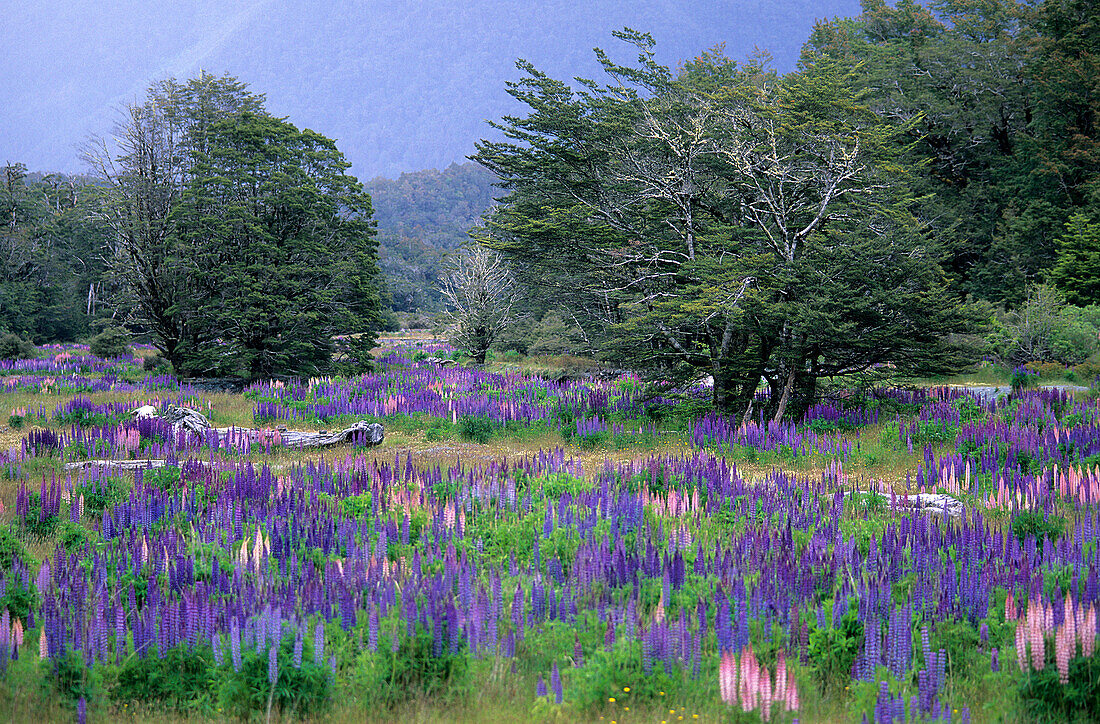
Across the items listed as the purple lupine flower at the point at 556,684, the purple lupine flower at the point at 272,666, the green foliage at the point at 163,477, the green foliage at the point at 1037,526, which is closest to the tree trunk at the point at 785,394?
the green foliage at the point at 1037,526

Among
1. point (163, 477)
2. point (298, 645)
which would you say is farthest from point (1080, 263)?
point (298, 645)

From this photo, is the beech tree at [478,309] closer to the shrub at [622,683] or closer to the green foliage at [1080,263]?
the green foliage at [1080,263]

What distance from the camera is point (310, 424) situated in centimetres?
1416

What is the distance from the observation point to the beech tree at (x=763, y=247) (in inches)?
449

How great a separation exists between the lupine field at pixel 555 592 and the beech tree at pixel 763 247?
3046 mm

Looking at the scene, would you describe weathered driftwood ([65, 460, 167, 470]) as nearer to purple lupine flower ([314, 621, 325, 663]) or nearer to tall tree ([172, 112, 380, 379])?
purple lupine flower ([314, 621, 325, 663])

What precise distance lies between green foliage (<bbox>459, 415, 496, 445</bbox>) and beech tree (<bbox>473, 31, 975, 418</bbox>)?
8.62ft

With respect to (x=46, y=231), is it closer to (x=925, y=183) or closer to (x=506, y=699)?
(x=925, y=183)

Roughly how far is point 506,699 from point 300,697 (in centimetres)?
102

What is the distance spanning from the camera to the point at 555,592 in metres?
4.45

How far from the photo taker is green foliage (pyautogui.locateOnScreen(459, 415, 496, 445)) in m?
13.1

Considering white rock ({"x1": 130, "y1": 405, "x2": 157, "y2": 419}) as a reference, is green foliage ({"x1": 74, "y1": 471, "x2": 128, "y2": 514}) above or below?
below

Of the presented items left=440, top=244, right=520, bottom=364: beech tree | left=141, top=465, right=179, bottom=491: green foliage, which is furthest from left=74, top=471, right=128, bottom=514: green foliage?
left=440, top=244, right=520, bottom=364: beech tree

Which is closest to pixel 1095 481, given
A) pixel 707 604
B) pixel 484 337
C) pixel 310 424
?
pixel 707 604
